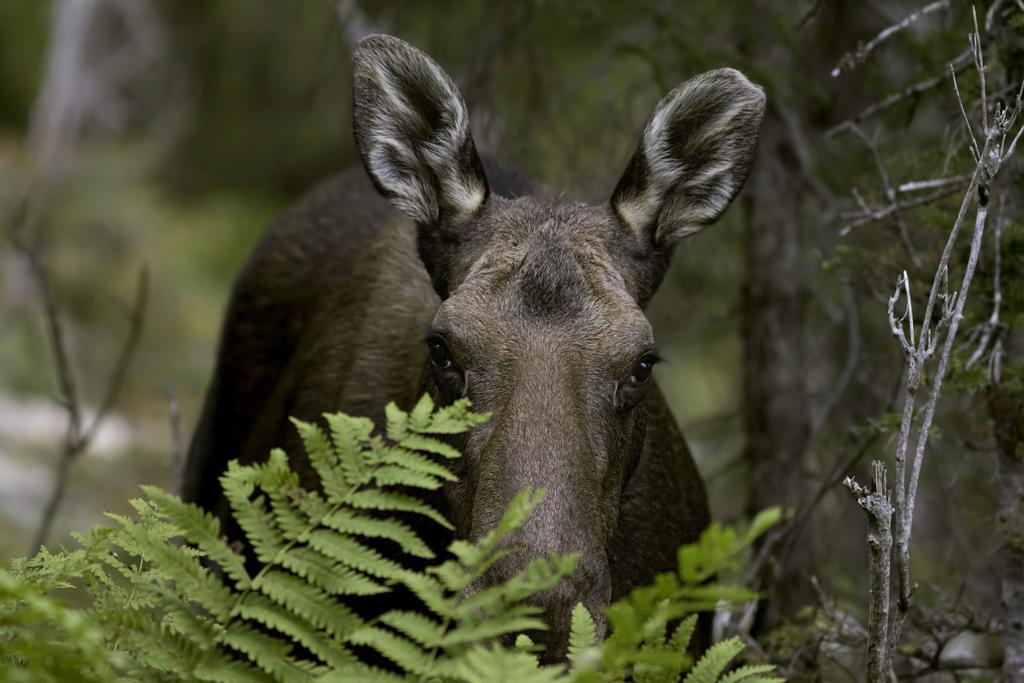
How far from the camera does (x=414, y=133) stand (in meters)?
5.93

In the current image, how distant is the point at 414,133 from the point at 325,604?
3.04 m

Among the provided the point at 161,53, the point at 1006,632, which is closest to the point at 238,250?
the point at 161,53

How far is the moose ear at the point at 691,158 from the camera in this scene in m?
5.68

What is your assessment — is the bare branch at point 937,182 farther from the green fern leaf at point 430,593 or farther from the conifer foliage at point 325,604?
the green fern leaf at point 430,593

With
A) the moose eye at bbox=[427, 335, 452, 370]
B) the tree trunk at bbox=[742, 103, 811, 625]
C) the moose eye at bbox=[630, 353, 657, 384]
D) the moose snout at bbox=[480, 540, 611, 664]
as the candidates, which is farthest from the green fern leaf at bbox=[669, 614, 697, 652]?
the tree trunk at bbox=[742, 103, 811, 625]

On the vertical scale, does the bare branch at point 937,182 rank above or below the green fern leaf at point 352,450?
above

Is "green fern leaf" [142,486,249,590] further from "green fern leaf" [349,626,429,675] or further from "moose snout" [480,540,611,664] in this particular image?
"moose snout" [480,540,611,664]

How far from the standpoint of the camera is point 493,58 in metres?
8.65

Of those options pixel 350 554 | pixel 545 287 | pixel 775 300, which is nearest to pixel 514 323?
pixel 545 287

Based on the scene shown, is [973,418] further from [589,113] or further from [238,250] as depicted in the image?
[238,250]

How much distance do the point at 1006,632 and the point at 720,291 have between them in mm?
4756


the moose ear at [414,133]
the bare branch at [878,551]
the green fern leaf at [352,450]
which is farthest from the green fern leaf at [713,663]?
the moose ear at [414,133]

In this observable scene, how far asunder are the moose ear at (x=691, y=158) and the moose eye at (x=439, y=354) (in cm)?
118

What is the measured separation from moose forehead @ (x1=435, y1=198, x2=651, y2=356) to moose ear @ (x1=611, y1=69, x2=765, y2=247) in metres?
0.32
